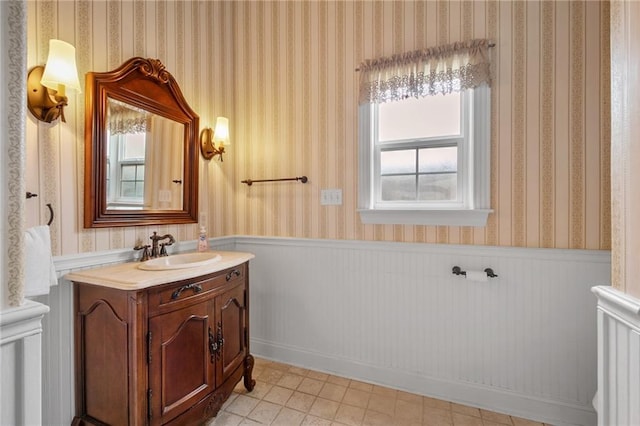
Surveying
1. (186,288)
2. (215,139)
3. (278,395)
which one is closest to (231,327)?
(186,288)

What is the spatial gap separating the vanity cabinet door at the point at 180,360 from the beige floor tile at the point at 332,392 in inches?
28.8

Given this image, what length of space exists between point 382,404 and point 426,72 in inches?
81.2

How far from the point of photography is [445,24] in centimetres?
180

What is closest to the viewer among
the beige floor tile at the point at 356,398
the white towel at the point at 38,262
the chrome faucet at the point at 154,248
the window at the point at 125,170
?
the white towel at the point at 38,262

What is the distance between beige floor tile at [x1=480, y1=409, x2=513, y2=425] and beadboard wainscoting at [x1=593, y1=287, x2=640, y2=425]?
0.71 meters

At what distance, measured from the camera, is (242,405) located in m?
1.76

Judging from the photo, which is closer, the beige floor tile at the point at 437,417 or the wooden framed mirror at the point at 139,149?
the wooden framed mirror at the point at 139,149

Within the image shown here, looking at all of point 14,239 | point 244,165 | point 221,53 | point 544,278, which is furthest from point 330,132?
point 14,239

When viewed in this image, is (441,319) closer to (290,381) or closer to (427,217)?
(427,217)

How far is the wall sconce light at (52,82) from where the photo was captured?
3.98ft

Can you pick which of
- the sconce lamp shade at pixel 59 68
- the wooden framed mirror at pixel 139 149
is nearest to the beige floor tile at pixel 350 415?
the wooden framed mirror at pixel 139 149

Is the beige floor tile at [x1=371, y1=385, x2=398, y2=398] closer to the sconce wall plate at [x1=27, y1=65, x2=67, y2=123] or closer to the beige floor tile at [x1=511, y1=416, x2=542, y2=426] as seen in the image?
the beige floor tile at [x1=511, y1=416, x2=542, y2=426]

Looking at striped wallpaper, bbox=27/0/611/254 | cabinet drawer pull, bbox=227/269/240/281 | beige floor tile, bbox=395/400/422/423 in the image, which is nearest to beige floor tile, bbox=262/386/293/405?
beige floor tile, bbox=395/400/422/423

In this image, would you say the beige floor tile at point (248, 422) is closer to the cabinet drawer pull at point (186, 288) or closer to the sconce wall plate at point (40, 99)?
the cabinet drawer pull at point (186, 288)
